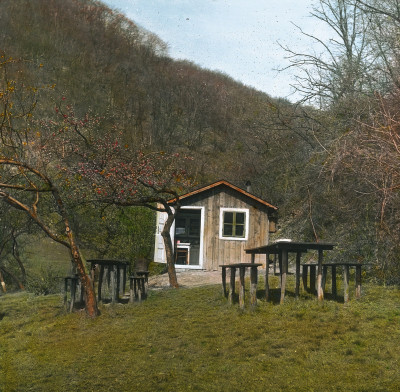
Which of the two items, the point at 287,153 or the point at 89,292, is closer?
the point at 89,292

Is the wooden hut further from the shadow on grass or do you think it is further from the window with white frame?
the shadow on grass

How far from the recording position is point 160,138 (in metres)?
53.3

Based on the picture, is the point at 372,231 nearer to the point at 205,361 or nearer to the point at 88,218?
the point at 205,361

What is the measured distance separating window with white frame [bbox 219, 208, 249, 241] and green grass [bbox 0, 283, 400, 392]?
10101 millimetres

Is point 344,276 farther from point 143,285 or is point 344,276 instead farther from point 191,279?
point 191,279

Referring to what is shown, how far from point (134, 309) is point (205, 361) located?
5137 mm

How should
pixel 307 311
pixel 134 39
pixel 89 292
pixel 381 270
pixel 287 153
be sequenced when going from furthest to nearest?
pixel 134 39, pixel 287 153, pixel 381 270, pixel 89 292, pixel 307 311

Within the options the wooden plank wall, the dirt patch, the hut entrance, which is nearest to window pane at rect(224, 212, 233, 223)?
the wooden plank wall

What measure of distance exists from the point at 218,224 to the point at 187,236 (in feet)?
5.57

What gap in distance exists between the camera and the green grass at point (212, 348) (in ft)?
27.4

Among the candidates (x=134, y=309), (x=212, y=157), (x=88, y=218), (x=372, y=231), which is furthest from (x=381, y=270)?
(x=212, y=157)

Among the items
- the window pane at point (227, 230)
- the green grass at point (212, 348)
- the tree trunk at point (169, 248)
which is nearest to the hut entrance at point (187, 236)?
the window pane at point (227, 230)

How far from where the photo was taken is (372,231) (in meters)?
17.2

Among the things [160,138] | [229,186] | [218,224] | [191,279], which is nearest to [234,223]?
[218,224]
